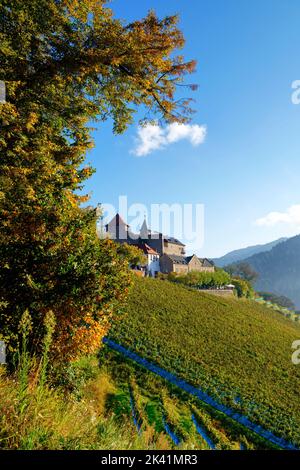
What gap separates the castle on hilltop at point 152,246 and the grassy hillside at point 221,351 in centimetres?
3205

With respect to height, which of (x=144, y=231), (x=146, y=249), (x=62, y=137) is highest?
(x=144, y=231)

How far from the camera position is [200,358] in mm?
30766

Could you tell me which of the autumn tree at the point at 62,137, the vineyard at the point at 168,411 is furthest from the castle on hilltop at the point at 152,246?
the autumn tree at the point at 62,137

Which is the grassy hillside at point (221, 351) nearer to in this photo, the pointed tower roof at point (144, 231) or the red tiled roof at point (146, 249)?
the red tiled roof at point (146, 249)

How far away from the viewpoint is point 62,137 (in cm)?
1275

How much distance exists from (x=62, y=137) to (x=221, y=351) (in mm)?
29005

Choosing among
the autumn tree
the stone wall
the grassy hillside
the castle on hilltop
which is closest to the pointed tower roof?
the castle on hilltop

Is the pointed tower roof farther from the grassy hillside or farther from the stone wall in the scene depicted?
the grassy hillside

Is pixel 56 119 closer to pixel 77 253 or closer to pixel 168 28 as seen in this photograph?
pixel 168 28

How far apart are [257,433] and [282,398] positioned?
7.48m

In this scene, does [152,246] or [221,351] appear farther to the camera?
[152,246]

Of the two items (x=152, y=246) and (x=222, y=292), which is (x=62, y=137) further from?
(x=152, y=246)

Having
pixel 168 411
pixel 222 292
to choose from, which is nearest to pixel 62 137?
pixel 168 411

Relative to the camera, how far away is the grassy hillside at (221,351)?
24500 mm
